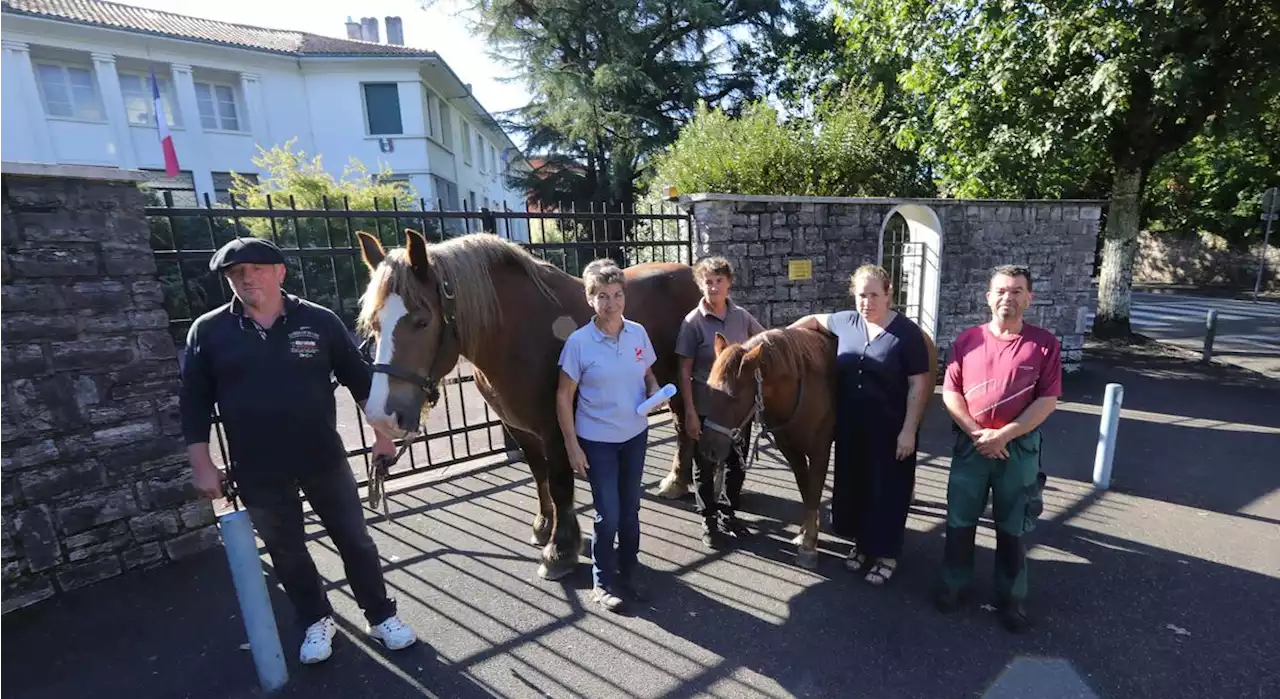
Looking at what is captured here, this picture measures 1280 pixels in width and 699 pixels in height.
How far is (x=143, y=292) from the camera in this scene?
3346 millimetres

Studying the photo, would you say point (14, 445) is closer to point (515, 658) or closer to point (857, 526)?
point (515, 658)

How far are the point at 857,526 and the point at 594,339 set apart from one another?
196cm

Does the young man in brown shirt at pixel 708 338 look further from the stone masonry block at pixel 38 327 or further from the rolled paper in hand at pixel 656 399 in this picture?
the stone masonry block at pixel 38 327

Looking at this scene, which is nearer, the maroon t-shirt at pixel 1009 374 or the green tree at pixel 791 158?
the maroon t-shirt at pixel 1009 374

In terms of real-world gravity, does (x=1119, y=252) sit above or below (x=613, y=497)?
above

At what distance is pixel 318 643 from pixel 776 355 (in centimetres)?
266

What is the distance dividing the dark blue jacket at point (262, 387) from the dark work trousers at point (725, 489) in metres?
2.05

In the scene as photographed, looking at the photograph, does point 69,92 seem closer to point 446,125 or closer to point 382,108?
point 382,108

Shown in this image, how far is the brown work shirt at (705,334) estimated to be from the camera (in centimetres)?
340

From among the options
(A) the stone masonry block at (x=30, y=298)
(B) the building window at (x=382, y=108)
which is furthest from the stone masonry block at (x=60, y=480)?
(B) the building window at (x=382, y=108)

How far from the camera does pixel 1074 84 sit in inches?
296

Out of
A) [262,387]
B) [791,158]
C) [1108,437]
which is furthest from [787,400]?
[791,158]

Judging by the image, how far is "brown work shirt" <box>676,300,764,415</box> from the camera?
11.1 feet

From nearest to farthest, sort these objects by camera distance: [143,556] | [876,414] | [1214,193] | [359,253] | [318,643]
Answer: [318,643] < [876,414] < [143,556] < [359,253] < [1214,193]
